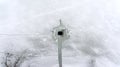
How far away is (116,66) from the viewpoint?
185 cm

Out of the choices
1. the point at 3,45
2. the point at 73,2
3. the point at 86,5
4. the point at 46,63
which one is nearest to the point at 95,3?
the point at 86,5

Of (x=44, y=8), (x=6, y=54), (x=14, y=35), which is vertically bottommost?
(x=6, y=54)

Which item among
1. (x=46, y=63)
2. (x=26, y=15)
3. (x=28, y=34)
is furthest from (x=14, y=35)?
(x=46, y=63)

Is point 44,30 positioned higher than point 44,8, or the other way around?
point 44,8

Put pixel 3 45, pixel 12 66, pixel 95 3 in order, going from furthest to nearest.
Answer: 1. pixel 95 3
2. pixel 3 45
3. pixel 12 66

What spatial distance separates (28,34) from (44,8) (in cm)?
47

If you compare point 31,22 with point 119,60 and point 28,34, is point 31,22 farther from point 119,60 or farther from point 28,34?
point 119,60

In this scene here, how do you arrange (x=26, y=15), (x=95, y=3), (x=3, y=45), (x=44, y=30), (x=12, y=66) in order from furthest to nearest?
(x=95, y=3)
(x=26, y=15)
(x=44, y=30)
(x=3, y=45)
(x=12, y=66)

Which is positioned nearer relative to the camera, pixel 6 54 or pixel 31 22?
pixel 6 54

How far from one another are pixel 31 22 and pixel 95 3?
92cm

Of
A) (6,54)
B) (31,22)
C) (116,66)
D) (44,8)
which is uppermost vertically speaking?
(44,8)

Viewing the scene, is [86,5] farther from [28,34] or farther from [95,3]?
[28,34]

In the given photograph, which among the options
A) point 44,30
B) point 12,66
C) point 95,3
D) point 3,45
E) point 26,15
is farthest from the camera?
point 95,3

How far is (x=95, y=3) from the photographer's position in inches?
98.7
